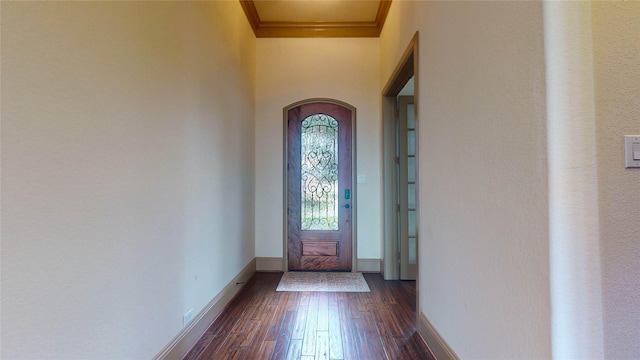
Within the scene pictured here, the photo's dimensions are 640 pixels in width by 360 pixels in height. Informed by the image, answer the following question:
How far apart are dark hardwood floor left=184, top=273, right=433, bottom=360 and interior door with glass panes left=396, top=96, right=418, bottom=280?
1.87 feet

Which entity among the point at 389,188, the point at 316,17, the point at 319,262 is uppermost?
the point at 316,17

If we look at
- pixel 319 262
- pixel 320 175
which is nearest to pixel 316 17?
pixel 320 175

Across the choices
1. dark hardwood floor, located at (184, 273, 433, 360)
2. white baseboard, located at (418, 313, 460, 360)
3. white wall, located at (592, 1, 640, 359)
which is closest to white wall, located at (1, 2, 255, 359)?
dark hardwood floor, located at (184, 273, 433, 360)

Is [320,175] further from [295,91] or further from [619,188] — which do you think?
[619,188]

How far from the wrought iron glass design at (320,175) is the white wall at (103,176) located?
1.73 metres

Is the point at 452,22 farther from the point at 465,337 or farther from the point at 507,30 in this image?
the point at 465,337

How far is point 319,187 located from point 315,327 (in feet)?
6.29

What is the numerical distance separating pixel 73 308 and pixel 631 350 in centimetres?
195

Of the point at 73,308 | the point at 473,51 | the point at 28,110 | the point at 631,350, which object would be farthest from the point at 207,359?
the point at 473,51

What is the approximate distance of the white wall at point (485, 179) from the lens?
1.00 meters

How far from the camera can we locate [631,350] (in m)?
0.94

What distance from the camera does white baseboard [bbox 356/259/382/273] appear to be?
375cm

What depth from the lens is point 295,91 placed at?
12.7 feet

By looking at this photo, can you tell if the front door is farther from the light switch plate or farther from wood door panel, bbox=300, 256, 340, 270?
the light switch plate
